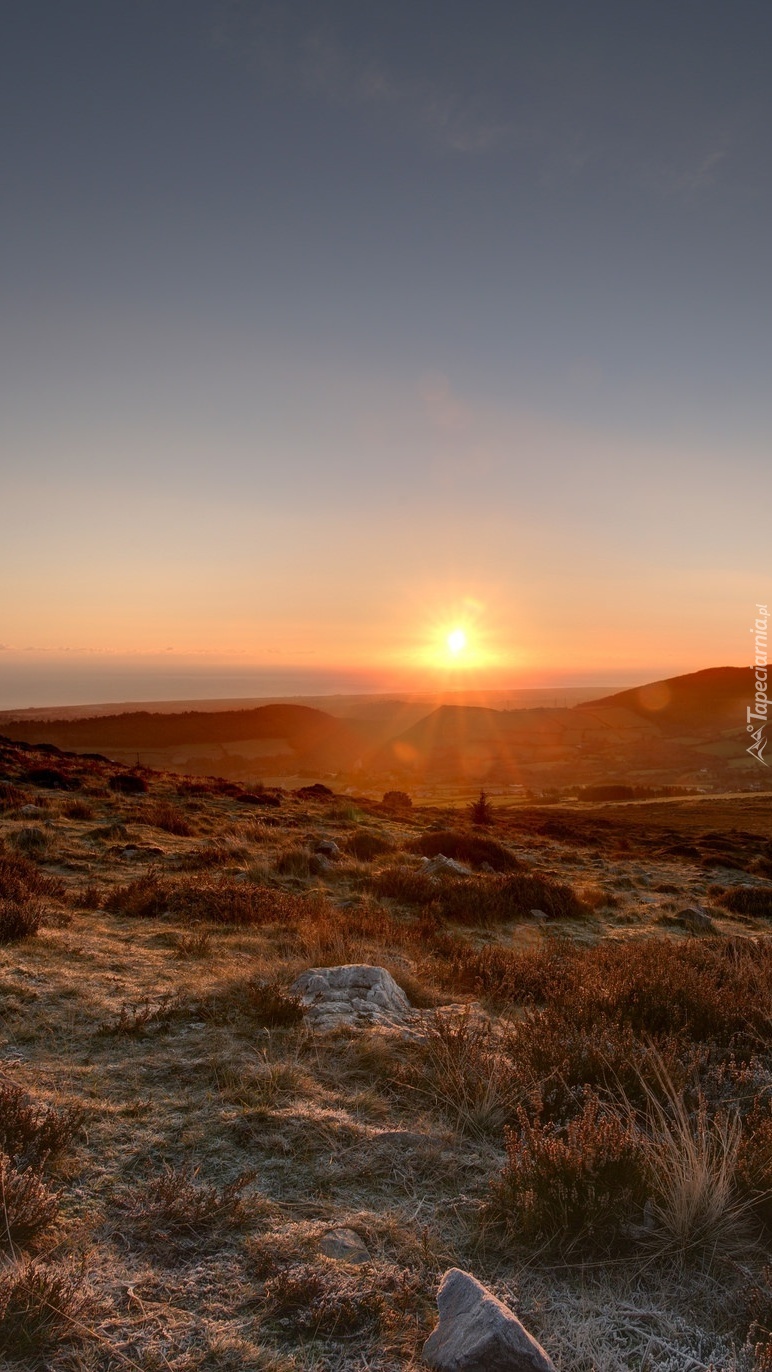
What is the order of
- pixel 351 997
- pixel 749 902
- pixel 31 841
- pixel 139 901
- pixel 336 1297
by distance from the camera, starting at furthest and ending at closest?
1. pixel 749 902
2. pixel 31 841
3. pixel 139 901
4. pixel 351 997
5. pixel 336 1297

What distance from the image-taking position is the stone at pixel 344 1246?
301cm

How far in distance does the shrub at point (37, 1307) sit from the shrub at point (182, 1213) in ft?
1.32

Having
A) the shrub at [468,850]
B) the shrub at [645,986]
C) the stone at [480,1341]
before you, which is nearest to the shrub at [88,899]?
the shrub at [645,986]

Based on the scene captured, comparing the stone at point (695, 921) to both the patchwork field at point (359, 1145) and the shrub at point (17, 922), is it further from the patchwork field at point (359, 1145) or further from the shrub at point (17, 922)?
the shrub at point (17, 922)

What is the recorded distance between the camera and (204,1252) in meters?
3.01

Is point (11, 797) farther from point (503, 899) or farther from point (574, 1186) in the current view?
point (574, 1186)

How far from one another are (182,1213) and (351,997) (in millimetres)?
3073

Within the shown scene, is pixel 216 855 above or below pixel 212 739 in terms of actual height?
above

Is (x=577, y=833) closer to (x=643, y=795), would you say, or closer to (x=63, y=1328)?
(x=63, y=1328)

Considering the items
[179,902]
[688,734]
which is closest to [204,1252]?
[179,902]

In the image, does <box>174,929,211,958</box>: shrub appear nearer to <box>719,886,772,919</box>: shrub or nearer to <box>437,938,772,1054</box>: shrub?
<box>437,938,772,1054</box>: shrub

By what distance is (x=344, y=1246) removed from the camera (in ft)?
10.0

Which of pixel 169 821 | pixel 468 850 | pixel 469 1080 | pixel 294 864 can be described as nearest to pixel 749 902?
pixel 468 850

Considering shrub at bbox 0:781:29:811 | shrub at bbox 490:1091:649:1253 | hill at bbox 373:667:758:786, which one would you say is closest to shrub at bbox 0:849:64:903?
shrub at bbox 490:1091:649:1253
